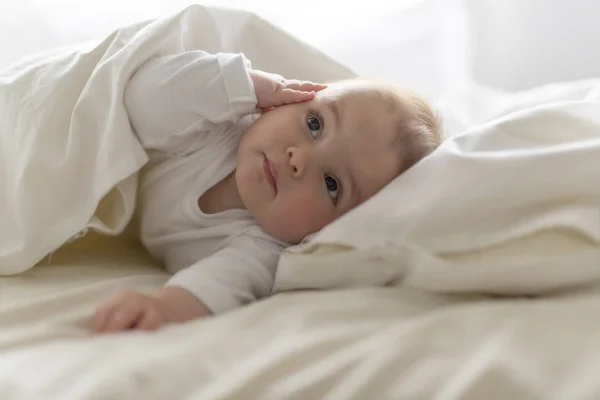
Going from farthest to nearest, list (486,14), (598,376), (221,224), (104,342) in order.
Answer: (486,14) < (221,224) < (104,342) < (598,376)

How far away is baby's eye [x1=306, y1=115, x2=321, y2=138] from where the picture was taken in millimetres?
899

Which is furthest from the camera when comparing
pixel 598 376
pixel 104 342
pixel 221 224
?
pixel 221 224

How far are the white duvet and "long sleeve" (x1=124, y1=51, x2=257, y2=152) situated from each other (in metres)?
0.04

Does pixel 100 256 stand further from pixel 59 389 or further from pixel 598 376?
pixel 598 376

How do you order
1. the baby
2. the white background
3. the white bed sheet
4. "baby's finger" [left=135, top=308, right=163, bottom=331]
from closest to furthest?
the white bed sheet, "baby's finger" [left=135, top=308, right=163, bottom=331], the baby, the white background

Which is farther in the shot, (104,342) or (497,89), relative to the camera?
(497,89)

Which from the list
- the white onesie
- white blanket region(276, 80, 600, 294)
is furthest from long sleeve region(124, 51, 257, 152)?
white blanket region(276, 80, 600, 294)

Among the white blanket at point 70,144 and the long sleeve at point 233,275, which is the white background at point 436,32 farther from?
the long sleeve at point 233,275

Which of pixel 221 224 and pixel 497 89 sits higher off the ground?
pixel 497 89

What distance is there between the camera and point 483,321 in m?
0.62

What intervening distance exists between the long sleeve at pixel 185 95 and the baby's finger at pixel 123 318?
289 mm

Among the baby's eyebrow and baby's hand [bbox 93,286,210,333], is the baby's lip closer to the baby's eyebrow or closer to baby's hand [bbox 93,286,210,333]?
the baby's eyebrow

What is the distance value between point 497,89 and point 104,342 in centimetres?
100

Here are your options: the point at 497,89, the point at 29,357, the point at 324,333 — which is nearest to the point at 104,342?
the point at 29,357
